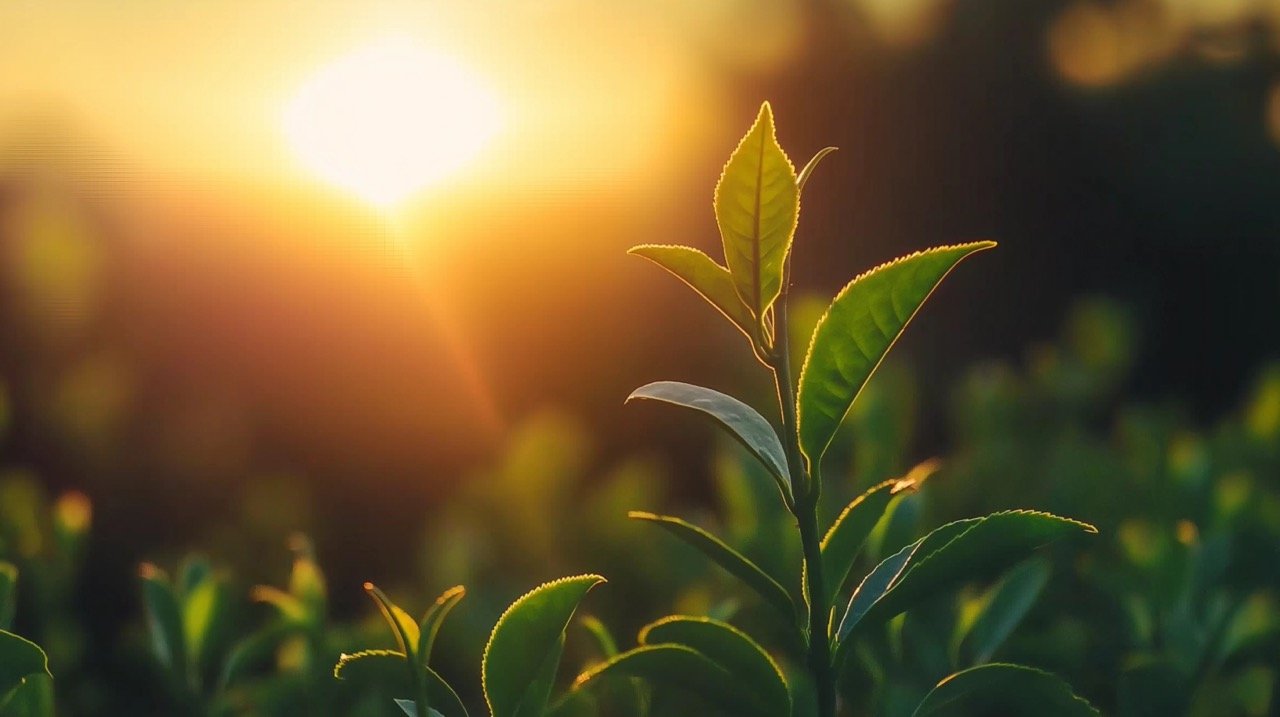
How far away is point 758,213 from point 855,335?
12 centimetres

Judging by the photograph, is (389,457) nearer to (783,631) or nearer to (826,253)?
(783,631)

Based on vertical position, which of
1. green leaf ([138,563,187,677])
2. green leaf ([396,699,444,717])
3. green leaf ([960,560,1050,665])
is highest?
green leaf ([138,563,187,677])

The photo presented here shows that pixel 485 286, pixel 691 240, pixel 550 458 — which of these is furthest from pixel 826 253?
pixel 550 458

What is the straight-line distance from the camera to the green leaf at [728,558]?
0.86 m

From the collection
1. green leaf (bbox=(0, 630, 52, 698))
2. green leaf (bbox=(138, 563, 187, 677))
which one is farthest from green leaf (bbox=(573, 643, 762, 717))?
green leaf (bbox=(138, 563, 187, 677))

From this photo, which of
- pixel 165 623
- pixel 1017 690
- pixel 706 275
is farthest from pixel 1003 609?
pixel 165 623

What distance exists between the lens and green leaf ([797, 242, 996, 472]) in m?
0.88

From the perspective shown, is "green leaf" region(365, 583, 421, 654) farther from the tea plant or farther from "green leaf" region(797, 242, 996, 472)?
"green leaf" region(797, 242, 996, 472)

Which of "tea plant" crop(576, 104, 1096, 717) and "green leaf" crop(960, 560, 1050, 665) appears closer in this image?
"tea plant" crop(576, 104, 1096, 717)

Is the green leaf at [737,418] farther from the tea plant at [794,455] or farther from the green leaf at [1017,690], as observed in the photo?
the green leaf at [1017,690]

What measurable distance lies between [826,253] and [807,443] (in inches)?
279

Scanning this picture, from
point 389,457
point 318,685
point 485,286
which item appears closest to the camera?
point 318,685

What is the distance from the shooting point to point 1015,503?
2285mm

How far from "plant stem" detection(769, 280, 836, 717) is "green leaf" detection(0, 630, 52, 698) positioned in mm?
600
